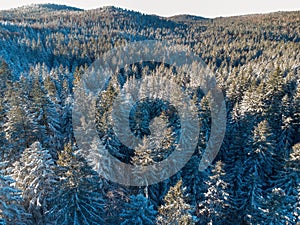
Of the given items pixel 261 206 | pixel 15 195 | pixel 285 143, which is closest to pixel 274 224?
pixel 261 206

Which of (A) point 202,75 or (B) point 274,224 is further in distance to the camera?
(A) point 202,75

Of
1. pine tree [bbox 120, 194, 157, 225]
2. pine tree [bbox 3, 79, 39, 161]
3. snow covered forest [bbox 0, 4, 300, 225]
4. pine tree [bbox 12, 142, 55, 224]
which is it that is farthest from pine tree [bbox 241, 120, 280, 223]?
pine tree [bbox 3, 79, 39, 161]

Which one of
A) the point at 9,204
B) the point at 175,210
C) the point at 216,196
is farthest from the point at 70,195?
the point at 216,196

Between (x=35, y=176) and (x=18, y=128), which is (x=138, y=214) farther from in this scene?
(x=18, y=128)

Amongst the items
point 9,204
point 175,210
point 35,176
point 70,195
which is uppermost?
point 35,176

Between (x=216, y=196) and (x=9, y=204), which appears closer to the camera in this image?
(x=9, y=204)

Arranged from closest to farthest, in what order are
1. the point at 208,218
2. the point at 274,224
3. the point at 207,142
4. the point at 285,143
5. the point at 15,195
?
the point at 15,195
the point at 274,224
the point at 208,218
the point at 207,142
the point at 285,143

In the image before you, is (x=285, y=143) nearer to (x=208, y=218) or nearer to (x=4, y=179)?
(x=208, y=218)

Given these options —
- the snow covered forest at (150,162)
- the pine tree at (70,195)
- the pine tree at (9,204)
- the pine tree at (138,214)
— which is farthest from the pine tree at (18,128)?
the pine tree at (138,214)
